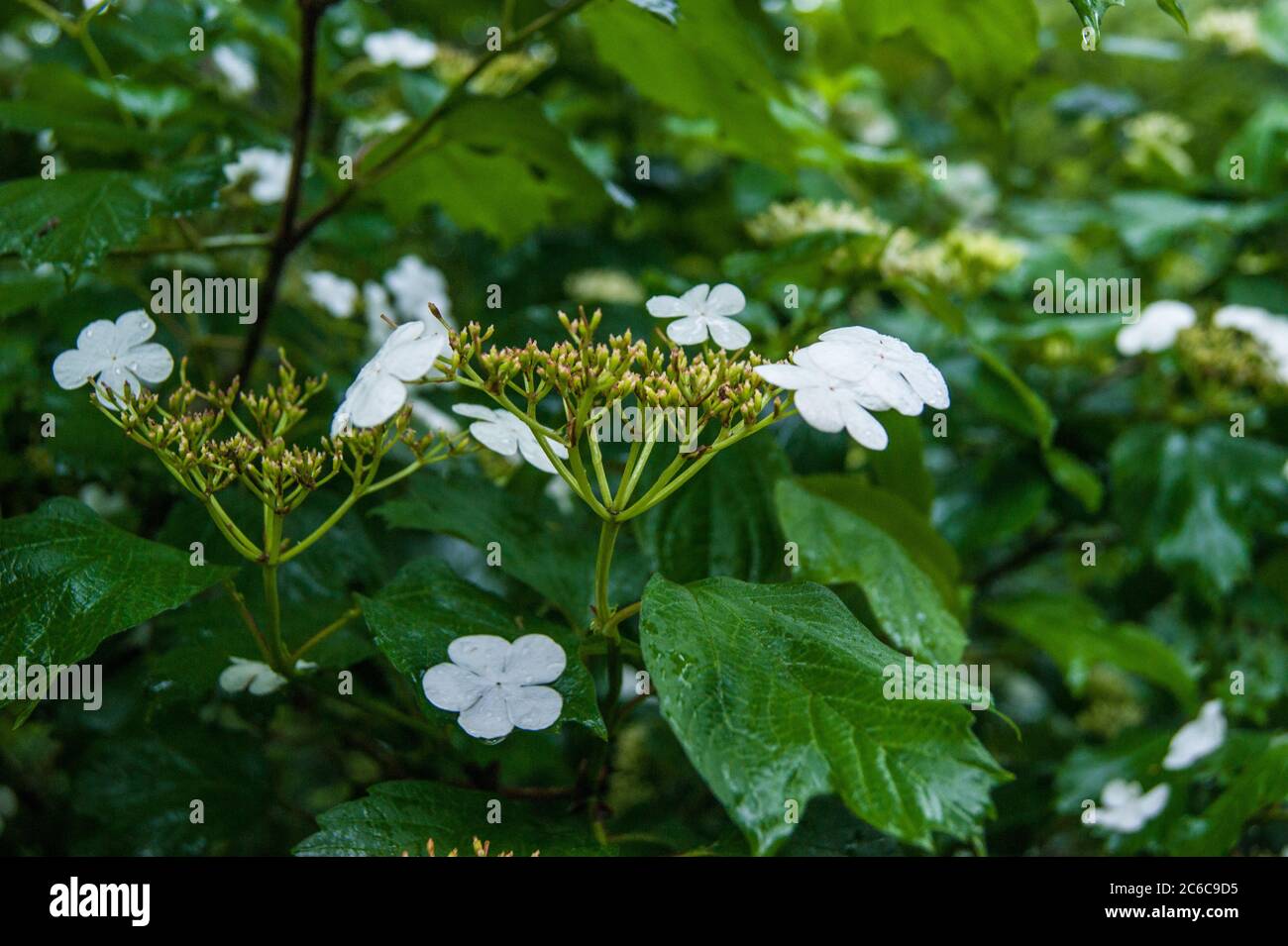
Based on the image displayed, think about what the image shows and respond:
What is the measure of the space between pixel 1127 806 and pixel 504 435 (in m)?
0.84

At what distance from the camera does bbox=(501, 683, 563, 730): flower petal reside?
67 centimetres

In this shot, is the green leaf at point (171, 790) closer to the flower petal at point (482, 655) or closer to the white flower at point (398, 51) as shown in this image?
the flower petal at point (482, 655)

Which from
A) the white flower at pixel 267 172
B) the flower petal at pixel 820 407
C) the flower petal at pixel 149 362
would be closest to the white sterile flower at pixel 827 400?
the flower petal at pixel 820 407

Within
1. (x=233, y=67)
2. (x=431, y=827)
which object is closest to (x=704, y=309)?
(x=431, y=827)

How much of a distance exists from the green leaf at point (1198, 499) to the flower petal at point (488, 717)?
0.97 meters

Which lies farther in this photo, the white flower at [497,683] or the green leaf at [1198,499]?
the green leaf at [1198,499]

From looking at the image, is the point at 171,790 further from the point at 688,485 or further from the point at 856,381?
the point at 856,381

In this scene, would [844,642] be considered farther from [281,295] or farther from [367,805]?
[281,295]

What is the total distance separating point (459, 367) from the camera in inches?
26.5

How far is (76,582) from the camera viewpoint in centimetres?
71

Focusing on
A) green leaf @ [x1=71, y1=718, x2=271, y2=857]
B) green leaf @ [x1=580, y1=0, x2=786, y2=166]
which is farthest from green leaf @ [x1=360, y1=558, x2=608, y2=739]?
green leaf @ [x1=580, y1=0, x2=786, y2=166]

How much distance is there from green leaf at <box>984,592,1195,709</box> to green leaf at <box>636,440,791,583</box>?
1.98ft

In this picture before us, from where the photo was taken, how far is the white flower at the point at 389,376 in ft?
1.97
